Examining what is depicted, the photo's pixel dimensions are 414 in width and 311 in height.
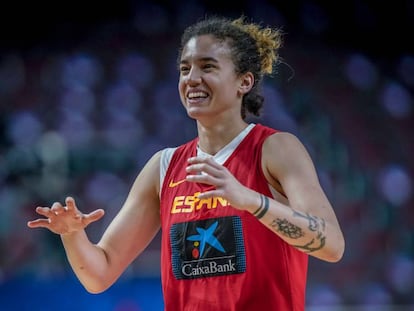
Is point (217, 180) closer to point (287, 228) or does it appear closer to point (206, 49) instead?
point (287, 228)

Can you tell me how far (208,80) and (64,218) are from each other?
0.59 m

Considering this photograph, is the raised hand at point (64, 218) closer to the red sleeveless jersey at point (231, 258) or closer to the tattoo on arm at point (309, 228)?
the red sleeveless jersey at point (231, 258)

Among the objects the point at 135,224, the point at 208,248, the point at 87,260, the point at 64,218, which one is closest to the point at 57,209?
the point at 64,218

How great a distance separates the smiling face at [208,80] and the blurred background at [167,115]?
252cm

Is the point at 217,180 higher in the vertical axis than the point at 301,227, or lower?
higher

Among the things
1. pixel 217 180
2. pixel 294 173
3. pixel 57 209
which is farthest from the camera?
pixel 57 209

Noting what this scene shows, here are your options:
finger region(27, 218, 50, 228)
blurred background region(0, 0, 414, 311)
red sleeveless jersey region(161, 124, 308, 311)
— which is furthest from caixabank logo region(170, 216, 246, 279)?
blurred background region(0, 0, 414, 311)

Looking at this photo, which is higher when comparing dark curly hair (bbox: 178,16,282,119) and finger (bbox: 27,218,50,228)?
dark curly hair (bbox: 178,16,282,119)

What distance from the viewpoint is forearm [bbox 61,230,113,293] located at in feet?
7.10

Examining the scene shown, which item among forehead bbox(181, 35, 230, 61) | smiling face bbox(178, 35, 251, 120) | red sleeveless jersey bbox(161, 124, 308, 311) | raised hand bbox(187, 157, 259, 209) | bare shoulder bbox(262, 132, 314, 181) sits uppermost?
forehead bbox(181, 35, 230, 61)

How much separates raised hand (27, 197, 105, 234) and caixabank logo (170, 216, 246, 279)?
26 centimetres

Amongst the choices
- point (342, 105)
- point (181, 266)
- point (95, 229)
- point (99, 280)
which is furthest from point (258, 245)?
point (342, 105)

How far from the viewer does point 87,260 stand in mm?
2215

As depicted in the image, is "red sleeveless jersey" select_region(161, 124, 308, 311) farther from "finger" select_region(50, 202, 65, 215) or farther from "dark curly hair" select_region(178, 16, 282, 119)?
"finger" select_region(50, 202, 65, 215)
